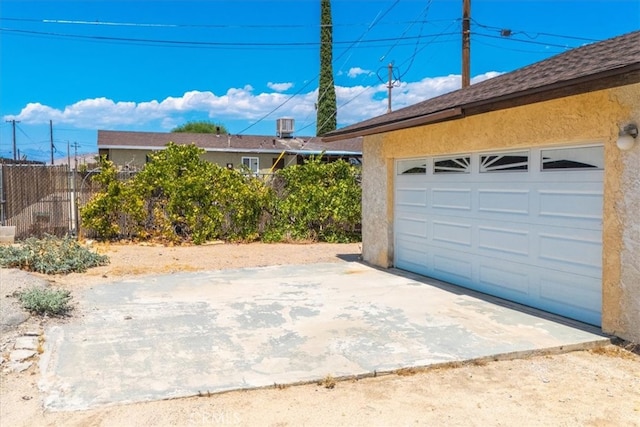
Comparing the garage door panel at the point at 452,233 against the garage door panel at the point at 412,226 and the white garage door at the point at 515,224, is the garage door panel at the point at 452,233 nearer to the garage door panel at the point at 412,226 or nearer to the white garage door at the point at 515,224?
the white garage door at the point at 515,224

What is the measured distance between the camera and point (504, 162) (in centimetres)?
700

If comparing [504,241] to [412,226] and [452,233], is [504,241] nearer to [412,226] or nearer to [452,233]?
[452,233]

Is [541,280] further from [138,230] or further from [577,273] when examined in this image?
[138,230]

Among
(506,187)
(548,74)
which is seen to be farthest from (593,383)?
(548,74)

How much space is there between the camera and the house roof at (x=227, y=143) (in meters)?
27.0

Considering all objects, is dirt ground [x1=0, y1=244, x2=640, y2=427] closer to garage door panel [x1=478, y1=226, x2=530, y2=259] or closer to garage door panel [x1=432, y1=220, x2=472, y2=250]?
garage door panel [x1=478, y1=226, x2=530, y2=259]

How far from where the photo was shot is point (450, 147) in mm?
7938

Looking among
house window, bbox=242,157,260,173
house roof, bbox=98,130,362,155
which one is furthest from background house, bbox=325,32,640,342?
house window, bbox=242,157,260,173

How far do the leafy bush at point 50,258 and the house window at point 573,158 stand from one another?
7991 mm

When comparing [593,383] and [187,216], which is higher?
[187,216]

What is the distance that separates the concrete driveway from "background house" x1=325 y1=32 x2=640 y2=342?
1.60 feet

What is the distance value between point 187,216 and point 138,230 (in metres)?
1.39

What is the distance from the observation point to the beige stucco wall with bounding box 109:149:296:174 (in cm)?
2706

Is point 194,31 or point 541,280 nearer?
point 541,280
